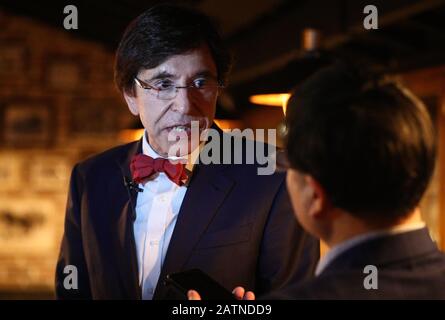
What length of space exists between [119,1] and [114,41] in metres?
1.44

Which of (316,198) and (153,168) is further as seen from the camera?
(153,168)

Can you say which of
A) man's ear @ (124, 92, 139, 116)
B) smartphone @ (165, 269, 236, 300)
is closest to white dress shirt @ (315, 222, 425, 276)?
smartphone @ (165, 269, 236, 300)

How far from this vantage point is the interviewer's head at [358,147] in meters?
0.91

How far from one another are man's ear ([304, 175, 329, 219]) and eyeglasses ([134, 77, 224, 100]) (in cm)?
67

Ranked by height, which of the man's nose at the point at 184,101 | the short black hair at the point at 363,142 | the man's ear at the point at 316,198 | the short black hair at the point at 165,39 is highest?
the short black hair at the point at 165,39

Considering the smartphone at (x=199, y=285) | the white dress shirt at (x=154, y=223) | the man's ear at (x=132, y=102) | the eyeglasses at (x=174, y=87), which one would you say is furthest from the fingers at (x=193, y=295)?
the man's ear at (x=132, y=102)

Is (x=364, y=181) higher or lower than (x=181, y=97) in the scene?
lower

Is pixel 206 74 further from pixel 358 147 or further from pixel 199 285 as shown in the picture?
pixel 358 147

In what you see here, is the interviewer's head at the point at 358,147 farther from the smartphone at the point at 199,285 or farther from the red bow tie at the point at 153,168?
the red bow tie at the point at 153,168

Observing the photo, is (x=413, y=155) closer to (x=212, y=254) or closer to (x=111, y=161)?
(x=212, y=254)

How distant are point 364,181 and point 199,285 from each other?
0.42 m

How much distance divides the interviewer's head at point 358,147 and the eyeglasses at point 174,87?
2.06ft

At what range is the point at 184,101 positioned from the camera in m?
1.57

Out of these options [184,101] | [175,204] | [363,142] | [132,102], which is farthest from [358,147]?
[132,102]
